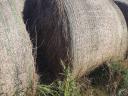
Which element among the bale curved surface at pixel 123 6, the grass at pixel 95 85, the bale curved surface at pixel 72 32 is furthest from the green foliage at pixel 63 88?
the bale curved surface at pixel 123 6

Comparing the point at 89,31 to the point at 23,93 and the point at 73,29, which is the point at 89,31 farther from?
the point at 23,93

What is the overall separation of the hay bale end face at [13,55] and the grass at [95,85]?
34cm

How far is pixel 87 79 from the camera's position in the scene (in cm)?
557

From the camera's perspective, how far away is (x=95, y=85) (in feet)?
18.8

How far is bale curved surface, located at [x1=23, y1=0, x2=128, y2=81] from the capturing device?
5250 mm

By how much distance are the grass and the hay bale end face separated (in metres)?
0.34

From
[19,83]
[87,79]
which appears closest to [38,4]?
[87,79]

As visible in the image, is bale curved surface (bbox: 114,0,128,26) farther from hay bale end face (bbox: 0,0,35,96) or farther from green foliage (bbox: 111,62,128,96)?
hay bale end face (bbox: 0,0,35,96)

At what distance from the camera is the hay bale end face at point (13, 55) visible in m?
4.26

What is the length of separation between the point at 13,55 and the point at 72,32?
1.12m

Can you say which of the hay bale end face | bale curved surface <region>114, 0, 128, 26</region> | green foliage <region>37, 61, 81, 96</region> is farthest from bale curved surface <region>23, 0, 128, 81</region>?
bale curved surface <region>114, 0, 128, 26</region>

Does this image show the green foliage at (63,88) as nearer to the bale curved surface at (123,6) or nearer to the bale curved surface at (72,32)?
the bale curved surface at (72,32)

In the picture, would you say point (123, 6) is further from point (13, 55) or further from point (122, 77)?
point (13, 55)

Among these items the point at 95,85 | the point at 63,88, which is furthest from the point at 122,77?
the point at 63,88
